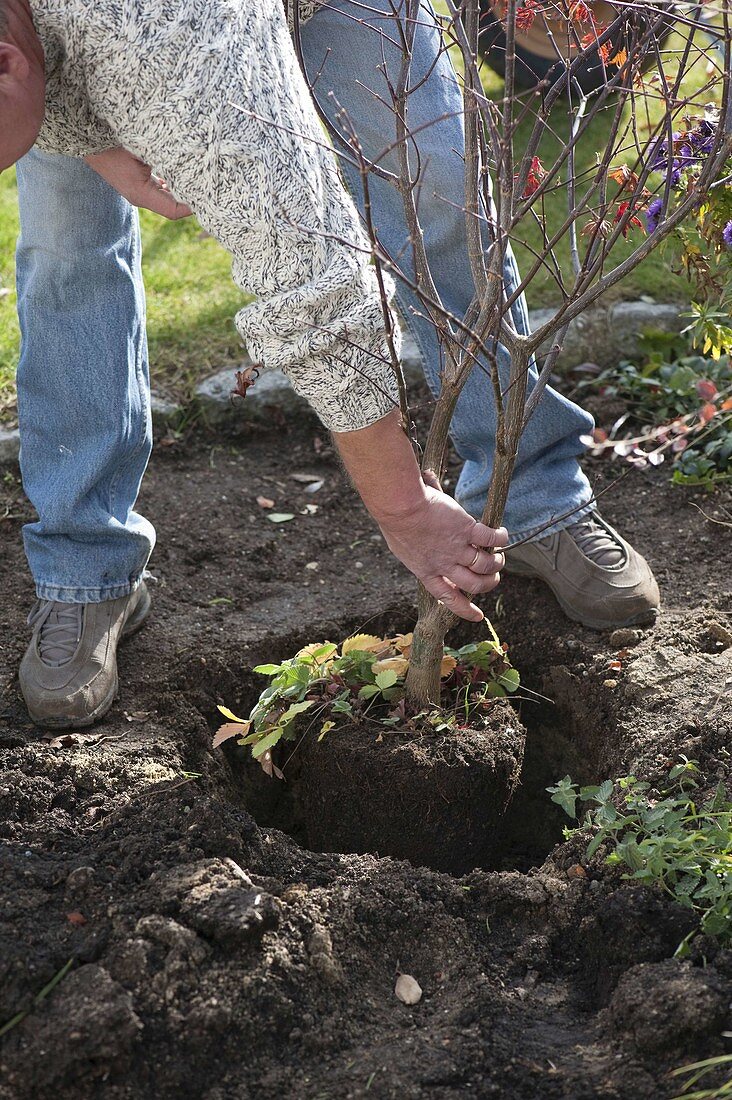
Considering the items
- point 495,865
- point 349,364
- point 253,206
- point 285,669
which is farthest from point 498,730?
point 253,206

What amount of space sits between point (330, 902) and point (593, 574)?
115cm

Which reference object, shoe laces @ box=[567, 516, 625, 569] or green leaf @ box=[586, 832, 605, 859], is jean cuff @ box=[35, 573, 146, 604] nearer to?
shoe laces @ box=[567, 516, 625, 569]

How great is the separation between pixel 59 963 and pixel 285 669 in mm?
825

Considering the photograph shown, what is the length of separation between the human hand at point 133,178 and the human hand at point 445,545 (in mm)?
727

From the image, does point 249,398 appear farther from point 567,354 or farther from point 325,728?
point 325,728

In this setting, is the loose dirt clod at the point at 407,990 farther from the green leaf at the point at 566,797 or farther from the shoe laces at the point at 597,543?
the shoe laces at the point at 597,543

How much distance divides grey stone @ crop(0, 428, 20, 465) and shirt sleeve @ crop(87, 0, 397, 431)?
1.87 m

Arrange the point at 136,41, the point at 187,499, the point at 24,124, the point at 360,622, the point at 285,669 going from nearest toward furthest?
the point at 136,41, the point at 24,124, the point at 285,669, the point at 360,622, the point at 187,499

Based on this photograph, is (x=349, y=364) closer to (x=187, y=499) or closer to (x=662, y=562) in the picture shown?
(x=662, y=562)

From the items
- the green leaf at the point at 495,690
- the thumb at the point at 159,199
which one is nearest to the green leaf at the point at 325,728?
the green leaf at the point at 495,690

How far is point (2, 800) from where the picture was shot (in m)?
2.13

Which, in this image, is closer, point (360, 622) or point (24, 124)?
point (24, 124)

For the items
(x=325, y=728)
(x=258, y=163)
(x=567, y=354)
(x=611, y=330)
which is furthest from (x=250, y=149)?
(x=611, y=330)

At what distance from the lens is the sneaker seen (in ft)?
8.61
